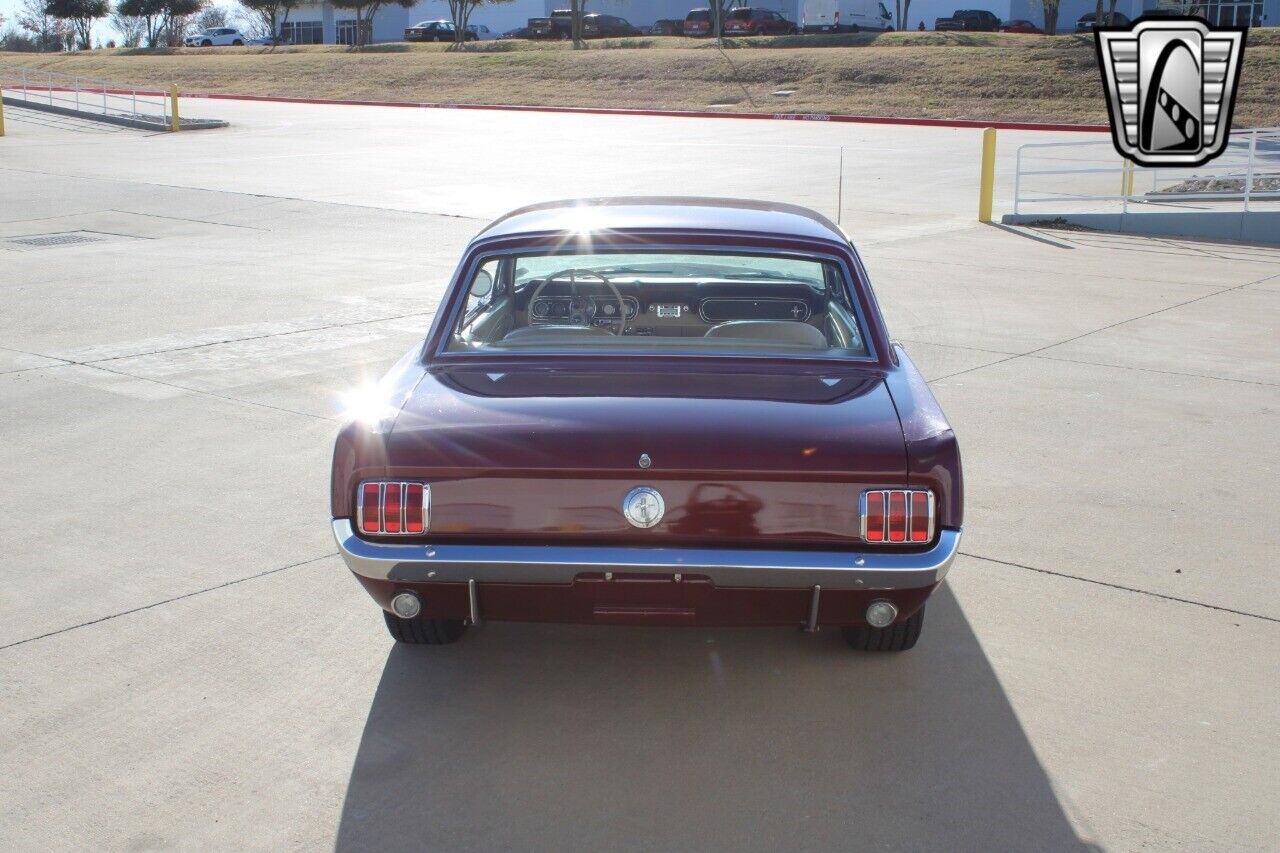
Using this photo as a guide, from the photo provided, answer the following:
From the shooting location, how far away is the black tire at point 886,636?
4.17 meters

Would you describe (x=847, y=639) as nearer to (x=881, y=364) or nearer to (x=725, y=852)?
(x=881, y=364)

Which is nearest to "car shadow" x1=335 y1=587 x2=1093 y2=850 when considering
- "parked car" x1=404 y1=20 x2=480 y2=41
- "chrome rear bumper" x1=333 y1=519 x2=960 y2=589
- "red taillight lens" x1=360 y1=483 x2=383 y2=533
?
"chrome rear bumper" x1=333 y1=519 x2=960 y2=589

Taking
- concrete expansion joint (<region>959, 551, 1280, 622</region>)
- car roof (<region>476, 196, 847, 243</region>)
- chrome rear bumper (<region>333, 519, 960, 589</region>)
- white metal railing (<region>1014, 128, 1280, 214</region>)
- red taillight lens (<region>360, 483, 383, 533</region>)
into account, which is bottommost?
concrete expansion joint (<region>959, 551, 1280, 622</region>)

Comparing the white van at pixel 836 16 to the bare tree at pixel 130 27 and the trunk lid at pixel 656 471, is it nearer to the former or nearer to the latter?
the bare tree at pixel 130 27

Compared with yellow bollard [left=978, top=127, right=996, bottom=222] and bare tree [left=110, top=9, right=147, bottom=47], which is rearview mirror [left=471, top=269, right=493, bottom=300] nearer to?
yellow bollard [left=978, top=127, right=996, bottom=222]

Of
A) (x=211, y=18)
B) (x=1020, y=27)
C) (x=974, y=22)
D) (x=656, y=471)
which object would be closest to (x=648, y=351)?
(x=656, y=471)

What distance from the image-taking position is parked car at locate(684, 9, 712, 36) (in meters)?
61.7

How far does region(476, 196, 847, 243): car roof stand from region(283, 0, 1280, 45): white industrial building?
56.4 meters

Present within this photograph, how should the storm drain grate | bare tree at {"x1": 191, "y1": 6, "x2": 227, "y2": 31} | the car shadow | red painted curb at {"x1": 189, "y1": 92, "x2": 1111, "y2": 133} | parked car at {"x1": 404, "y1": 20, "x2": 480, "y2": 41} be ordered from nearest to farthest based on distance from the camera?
the car shadow, the storm drain grate, red painted curb at {"x1": 189, "y1": 92, "x2": 1111, "y2": 133}, parked car at {"x1": 404, "y1": 20, "x2": 480, "y2": 41}, bare tree at {"x1": 191, "y1": 6, "x2": 227, "y2": 31}

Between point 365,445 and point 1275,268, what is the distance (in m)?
11.7

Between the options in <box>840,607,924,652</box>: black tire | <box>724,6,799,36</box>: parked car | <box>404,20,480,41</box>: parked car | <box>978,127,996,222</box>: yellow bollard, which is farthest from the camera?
<box>404,20,480,41</box>: parked car

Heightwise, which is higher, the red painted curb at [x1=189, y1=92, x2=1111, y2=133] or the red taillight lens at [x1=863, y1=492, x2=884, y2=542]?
the red painted curb at [x1=189, y1=92, x2=1111, y2=133]

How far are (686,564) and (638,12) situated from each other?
82.7 metres

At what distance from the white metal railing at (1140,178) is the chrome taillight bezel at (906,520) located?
475 inches
